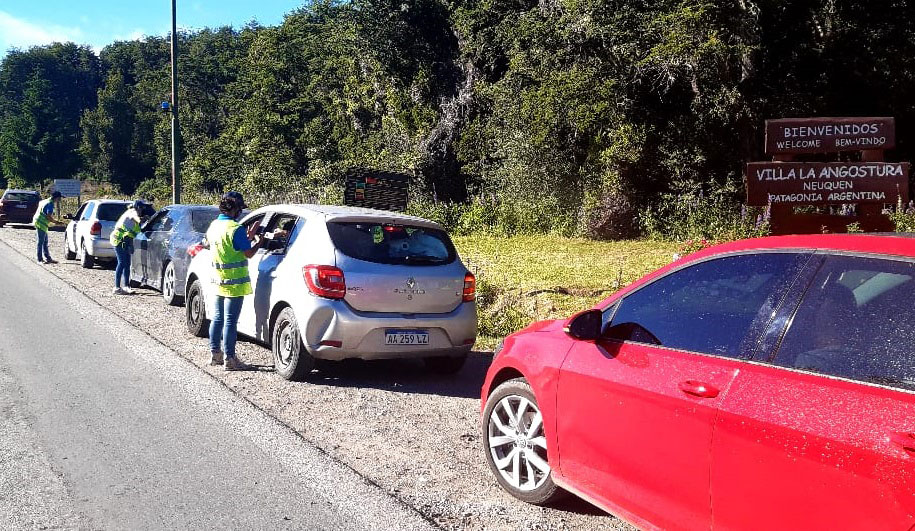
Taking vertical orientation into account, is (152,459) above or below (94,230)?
below

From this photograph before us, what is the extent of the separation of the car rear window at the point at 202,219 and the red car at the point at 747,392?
8800mm

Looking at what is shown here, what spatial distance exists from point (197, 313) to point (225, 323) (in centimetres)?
179

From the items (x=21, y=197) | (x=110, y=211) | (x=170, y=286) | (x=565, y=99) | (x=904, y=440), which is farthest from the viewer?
(x=21, y=197)

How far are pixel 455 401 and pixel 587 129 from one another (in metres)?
17.9

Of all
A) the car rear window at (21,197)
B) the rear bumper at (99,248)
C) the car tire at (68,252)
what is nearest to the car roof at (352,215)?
the rear bumper at (99,248)

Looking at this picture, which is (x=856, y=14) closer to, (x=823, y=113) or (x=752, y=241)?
(x=823, y=113)

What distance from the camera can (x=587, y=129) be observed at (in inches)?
929

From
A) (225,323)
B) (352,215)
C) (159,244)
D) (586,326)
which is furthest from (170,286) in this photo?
(586,326)

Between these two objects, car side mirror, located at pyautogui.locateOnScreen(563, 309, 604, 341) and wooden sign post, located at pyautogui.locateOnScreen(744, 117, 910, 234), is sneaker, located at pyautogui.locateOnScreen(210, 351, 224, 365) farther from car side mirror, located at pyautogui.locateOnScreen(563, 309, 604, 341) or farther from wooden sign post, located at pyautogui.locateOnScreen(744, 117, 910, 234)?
wooden sign post, located at pyautogui.locateOnScreen(744, 117, 910, 234)

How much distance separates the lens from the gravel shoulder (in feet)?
14.6

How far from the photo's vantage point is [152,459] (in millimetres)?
5141

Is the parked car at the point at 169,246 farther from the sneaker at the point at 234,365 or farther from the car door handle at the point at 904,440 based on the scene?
the car door handle at the point at 904,440

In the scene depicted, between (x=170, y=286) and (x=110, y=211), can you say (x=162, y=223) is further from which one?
(x=110, y=211)

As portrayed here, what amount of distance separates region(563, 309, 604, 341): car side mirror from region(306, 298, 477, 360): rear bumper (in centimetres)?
339
